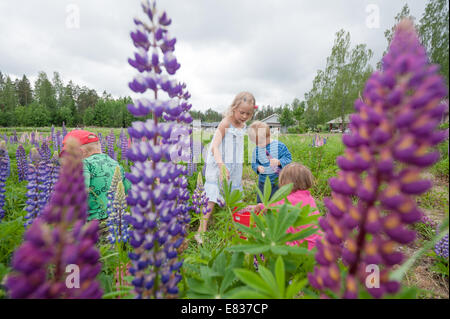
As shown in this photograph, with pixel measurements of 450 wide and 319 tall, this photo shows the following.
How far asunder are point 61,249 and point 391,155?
0.79 metres

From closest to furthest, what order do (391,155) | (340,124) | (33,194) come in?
(391,155) < (33,194) < (340,124)

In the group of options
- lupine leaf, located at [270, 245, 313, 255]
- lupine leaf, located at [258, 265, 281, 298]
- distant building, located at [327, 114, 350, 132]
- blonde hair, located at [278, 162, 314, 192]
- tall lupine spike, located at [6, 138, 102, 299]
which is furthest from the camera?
blonde hair, located at [278, 162, 314, 192]

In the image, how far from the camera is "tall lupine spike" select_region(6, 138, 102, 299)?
50 centimetres

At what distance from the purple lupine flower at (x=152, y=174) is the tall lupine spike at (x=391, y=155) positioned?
1.68 feet

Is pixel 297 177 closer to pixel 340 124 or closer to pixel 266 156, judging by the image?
pixel 266 156

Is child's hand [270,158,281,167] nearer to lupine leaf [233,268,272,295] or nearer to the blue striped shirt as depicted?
the blue striped shirt

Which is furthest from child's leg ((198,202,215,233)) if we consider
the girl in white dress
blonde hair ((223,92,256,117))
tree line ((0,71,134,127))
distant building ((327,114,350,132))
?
tree line ((0,71,134,127))

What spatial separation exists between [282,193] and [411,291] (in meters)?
0.62

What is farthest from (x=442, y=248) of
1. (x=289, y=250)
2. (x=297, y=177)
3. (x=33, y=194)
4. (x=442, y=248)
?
(x=33, y=194)

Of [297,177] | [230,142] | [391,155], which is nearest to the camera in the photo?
[391,155]

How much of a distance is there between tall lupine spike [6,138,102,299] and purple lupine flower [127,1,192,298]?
0.61 ft

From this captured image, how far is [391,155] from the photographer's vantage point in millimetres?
531
